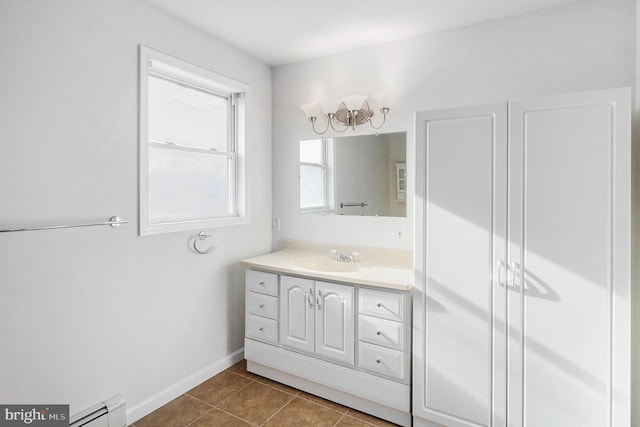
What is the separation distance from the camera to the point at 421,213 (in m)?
2.03

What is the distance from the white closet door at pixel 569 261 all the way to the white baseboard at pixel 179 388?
6.43 ft

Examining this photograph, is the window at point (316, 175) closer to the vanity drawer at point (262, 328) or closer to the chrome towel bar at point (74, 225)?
the vanity drawer at point (262, 328)

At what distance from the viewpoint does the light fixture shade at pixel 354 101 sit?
2660mm

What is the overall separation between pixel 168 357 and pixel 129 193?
110cm

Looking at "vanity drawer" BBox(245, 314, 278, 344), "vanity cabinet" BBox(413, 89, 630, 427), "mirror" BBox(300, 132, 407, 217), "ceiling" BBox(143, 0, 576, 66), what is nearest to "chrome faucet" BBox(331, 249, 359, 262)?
"mirror" BBox(300, 132, 407, 217)

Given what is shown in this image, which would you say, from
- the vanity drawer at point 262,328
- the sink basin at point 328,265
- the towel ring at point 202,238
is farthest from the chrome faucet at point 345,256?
the towel ring at point 202,238

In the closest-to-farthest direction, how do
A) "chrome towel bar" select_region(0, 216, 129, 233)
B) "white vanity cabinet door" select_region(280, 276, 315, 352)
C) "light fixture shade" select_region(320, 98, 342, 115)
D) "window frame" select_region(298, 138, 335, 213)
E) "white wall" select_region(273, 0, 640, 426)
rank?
1. "chrome towel bar" select_region(0, 216, 129, 233)
2. "white wall" select_region(273, 0, 640, 426)
3. "white vanity cabinet door" select_region(280, 276, 315, 352)
4. "light fixture shade" select_region(320, 98, 342, 115)
5. "window frame" select_region(298, 138, 335, 213)

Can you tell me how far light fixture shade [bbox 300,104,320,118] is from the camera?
2.89 m

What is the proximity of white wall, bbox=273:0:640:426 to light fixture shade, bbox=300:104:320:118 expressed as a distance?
0.16m

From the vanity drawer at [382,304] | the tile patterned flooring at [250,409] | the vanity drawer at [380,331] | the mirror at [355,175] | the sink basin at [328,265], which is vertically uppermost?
the mirror at [355,175]

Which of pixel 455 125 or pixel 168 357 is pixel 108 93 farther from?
pixel 455 125

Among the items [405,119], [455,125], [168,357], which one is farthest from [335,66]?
[168,357]

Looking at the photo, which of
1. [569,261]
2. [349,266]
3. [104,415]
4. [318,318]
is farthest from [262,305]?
[569,261]

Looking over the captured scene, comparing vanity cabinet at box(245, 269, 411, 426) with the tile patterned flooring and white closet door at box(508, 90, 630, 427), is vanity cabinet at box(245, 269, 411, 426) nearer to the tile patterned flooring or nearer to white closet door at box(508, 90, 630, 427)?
the tile patterned flooring
